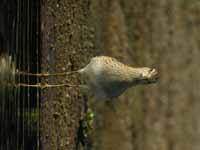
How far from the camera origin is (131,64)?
11.2 feet

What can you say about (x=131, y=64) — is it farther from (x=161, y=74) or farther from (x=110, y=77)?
(x=110, y=77)

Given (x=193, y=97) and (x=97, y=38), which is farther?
(x=193, y=97)

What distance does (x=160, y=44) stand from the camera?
12.2 feet

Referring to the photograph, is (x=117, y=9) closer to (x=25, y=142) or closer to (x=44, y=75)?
(x=44, y=75)

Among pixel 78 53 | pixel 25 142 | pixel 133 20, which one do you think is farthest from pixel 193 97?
pixel 25 142

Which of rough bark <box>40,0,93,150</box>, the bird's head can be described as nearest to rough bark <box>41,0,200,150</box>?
rough bark <box>40,0,93,150</box>

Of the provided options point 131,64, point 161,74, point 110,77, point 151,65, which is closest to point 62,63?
point 110,77

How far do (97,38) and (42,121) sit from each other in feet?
4.20

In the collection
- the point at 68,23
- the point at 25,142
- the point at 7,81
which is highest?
the point at 68,23

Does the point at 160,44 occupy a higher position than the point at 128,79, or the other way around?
the point at 160,44

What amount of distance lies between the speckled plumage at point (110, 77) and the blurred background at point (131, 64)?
135mm

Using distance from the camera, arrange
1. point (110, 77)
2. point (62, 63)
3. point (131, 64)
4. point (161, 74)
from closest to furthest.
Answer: point (110, 77) → point (62, 63) → point (131, 64) → point (161, 74)

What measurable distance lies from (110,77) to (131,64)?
1.62 metres

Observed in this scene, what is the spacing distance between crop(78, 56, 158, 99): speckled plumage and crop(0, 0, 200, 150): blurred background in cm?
14
